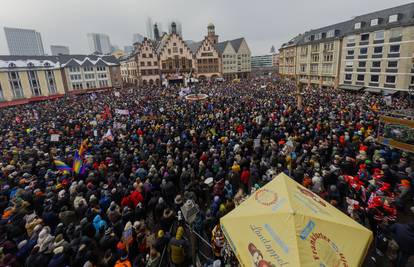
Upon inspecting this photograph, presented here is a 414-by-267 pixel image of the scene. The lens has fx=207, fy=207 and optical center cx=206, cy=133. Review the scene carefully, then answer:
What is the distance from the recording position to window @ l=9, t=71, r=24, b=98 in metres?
43.1

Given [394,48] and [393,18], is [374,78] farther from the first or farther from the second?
[393,18]

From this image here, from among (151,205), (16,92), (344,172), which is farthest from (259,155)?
(16,92)

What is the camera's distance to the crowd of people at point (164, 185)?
18.9 ft

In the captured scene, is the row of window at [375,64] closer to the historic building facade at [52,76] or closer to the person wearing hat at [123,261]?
the person wearing hat at [123,261]

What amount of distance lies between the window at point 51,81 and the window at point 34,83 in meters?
2.00

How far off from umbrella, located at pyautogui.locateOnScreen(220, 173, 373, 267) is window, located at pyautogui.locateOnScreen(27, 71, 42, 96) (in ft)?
189

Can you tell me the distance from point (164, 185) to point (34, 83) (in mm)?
53850

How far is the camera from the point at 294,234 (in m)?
3.55

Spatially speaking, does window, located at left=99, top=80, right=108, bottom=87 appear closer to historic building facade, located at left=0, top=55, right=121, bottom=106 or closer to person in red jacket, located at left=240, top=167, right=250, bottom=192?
historic building facade, located at left=0, top=55, right=121, bottom=106

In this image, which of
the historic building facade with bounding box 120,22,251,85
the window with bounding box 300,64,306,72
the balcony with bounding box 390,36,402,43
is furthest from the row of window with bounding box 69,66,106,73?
the balcony with bounding box 390,36,402,43

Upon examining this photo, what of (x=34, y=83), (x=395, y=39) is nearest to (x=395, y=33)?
(x=395, y=39)

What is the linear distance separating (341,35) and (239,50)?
35888mm

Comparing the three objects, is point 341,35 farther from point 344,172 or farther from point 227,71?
point 344,172

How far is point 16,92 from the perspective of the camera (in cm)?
4353
